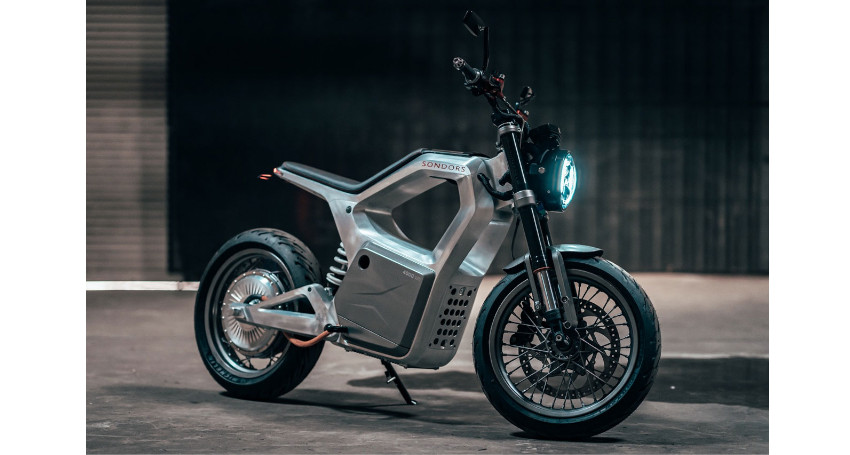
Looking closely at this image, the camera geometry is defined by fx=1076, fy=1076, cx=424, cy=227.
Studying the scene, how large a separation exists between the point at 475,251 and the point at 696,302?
565 centimetres

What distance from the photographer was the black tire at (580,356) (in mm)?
→ 4488

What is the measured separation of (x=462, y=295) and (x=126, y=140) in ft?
25.1

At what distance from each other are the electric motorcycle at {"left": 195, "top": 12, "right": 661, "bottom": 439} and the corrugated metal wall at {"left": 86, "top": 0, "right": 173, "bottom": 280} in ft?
19.8

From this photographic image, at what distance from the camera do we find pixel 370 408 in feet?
17.7

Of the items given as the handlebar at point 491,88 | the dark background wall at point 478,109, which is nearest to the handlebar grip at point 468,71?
the handlebar at point 491,88

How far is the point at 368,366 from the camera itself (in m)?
6.75

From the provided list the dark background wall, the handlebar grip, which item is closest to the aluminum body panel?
the handlebar grip

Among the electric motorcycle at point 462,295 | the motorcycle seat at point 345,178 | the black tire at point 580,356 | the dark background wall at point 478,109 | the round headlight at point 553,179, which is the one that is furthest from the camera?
the dark background wall at point 478,109

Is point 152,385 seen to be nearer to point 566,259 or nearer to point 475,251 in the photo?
point 475,251

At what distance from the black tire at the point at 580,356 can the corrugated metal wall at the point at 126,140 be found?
7.58 metres

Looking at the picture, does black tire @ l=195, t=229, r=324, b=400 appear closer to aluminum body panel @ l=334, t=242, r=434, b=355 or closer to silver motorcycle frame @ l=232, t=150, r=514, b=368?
silver motorcycle frame @ l=232, t=150, r=514, b=368

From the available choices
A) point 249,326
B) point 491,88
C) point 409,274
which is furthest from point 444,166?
point 249,326

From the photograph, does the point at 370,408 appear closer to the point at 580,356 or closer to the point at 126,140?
the point at 580,356

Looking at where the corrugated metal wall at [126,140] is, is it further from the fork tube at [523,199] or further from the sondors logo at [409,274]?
the fork tube at [523,199]
